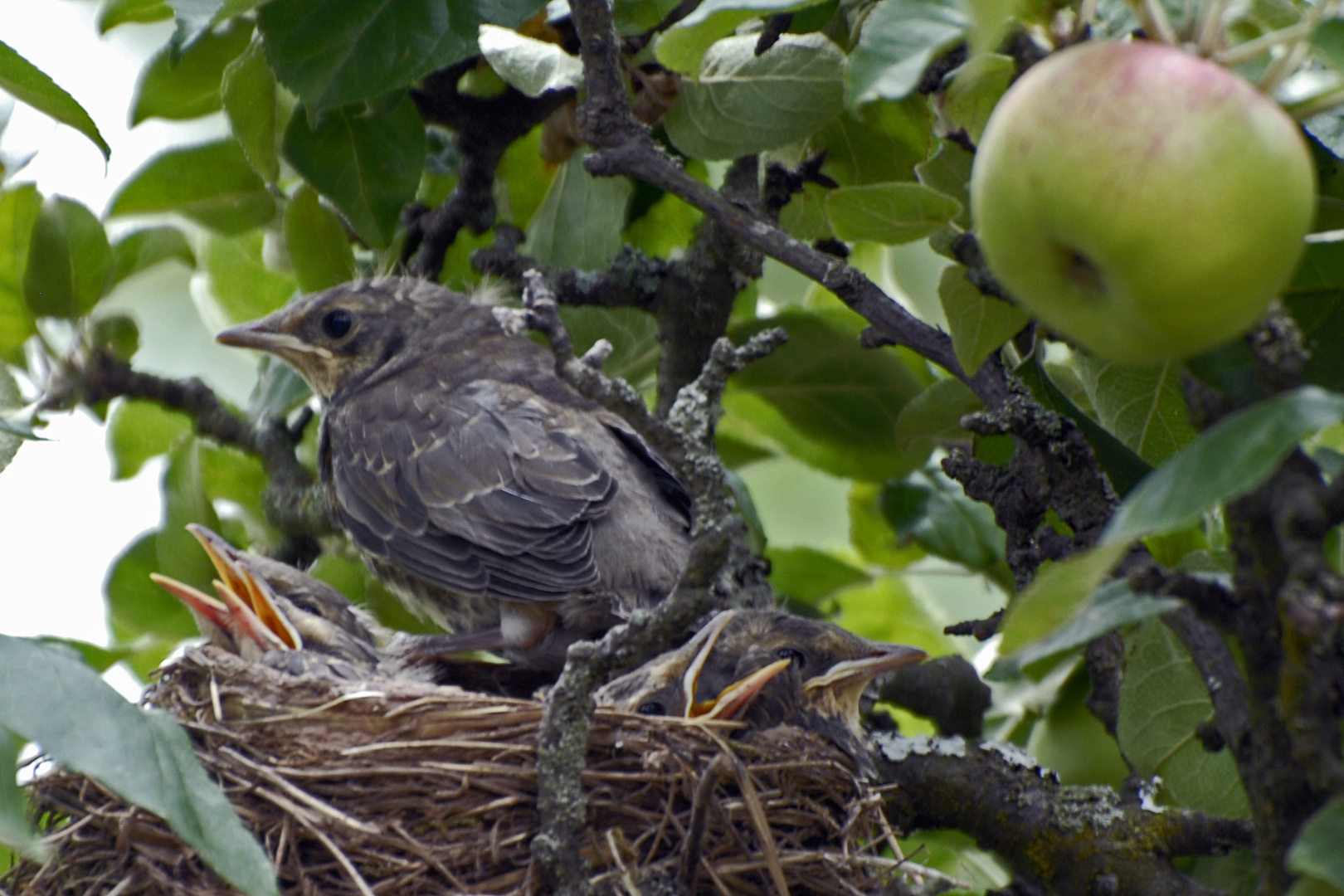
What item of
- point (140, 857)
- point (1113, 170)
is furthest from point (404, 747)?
point (1113, 170)

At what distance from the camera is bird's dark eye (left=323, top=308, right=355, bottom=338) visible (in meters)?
2.36

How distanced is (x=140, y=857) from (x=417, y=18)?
1118mm

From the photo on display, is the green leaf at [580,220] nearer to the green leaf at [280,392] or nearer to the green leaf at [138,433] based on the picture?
the green leaf at [280,392]

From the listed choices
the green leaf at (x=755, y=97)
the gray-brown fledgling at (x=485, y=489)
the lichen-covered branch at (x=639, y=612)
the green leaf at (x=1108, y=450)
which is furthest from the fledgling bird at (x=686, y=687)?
the green leaf at (x=755, y=97)

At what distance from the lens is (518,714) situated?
1715 mm

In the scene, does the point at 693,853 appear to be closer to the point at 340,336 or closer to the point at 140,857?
the point at 140,857

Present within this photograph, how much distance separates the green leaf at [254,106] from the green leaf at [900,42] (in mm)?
1199

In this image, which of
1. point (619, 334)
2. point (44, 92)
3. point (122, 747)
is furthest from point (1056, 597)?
point (619, 334)

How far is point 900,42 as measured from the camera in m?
0.94

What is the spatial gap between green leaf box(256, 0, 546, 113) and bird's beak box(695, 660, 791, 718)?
3.04ft

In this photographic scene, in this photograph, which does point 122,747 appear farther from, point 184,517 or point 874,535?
point 874,535

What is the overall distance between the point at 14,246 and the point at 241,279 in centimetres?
47

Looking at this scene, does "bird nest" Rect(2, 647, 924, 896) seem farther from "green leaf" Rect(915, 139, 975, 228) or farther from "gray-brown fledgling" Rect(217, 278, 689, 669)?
"green leaf" Rect(915, 139, 975, 228)

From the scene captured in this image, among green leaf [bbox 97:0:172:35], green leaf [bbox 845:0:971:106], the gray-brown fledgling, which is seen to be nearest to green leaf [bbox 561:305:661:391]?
the gray-brown fledgling
